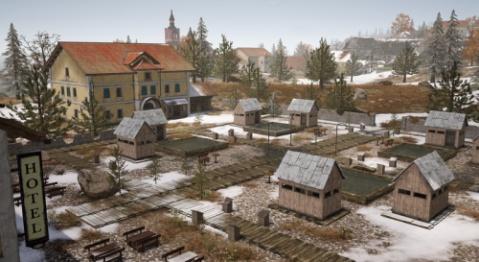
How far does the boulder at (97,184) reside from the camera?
25406 millimetres

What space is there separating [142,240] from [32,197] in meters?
6.52

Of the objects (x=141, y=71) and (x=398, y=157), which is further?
(x=141, y=71)

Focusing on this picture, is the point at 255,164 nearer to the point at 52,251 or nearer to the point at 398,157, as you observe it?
the point at 398,157

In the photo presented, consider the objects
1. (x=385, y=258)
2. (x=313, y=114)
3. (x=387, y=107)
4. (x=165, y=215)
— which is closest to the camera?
(x=385, y=258)

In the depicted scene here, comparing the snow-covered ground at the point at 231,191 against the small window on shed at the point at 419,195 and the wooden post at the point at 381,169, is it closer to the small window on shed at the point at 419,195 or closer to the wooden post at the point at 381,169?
the small window on shed at the point at 419,195

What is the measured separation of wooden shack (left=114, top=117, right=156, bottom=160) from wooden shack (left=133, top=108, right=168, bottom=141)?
11.4 feet

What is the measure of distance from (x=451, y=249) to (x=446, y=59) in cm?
7285

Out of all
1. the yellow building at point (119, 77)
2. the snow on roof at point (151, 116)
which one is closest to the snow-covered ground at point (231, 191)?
the snow on roof at point (151, 116)

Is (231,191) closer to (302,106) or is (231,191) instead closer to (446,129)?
(446,129)

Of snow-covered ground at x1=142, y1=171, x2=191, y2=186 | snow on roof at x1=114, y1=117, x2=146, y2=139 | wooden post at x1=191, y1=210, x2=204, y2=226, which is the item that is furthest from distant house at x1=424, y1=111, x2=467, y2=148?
snow on roof at x1=114, y1=117, x2=146, y2=139

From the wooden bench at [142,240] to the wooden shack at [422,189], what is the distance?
14183mm

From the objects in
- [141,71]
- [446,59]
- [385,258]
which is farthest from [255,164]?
[446,59]

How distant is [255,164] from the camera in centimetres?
3362

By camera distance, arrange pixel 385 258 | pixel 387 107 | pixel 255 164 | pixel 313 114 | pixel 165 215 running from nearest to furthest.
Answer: pixel 385 258 < pixel 165 215 < pixel 255 164 < pixel 313 114 < pixel 387 107
